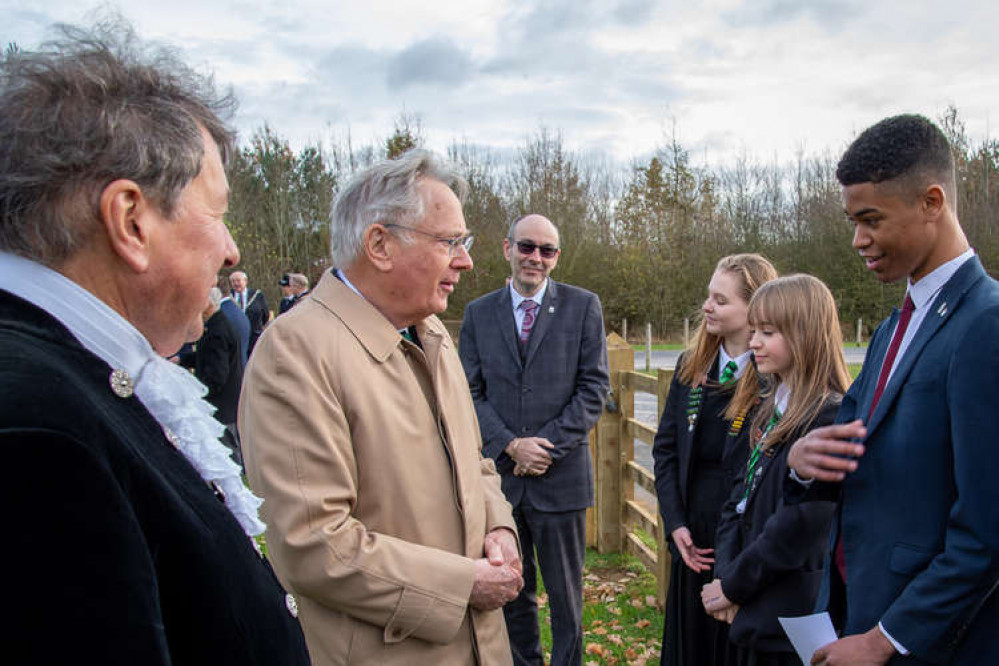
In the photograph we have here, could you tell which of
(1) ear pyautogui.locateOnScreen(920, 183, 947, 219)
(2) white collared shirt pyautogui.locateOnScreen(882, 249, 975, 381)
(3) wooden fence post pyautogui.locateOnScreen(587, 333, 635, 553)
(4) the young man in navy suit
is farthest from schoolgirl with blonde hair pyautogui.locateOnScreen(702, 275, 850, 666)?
(3) wooden fence post pyautogui.locateOnScreen(587, 333, 635, 553)

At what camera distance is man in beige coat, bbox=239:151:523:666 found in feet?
6.37

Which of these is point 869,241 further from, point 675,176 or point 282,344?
point 675,176

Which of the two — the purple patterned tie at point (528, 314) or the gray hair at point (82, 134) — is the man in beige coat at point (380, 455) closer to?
the gray hair at point (82, 134)

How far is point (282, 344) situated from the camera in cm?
206

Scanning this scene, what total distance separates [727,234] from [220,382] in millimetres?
25575

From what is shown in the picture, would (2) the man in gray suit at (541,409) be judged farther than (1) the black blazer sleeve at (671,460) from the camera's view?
Yes

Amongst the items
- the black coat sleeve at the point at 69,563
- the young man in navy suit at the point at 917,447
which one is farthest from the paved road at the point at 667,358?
the black coat sleeve at the point at 69,563

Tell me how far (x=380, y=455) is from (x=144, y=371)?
994 mm

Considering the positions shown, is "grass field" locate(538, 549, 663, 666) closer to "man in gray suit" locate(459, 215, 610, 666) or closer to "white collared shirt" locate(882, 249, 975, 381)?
"man in gray suit" locate(459, 215, 610, 666)

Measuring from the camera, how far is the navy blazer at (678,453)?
315 centimetres

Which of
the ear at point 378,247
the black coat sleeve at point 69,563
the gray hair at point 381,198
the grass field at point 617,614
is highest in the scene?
the gray hair at point 381,198

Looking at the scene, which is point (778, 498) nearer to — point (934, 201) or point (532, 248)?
point (934, 201)

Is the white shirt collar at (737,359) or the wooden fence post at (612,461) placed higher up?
the white shirt collar at (737,359)

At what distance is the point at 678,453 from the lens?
11.6 ft
